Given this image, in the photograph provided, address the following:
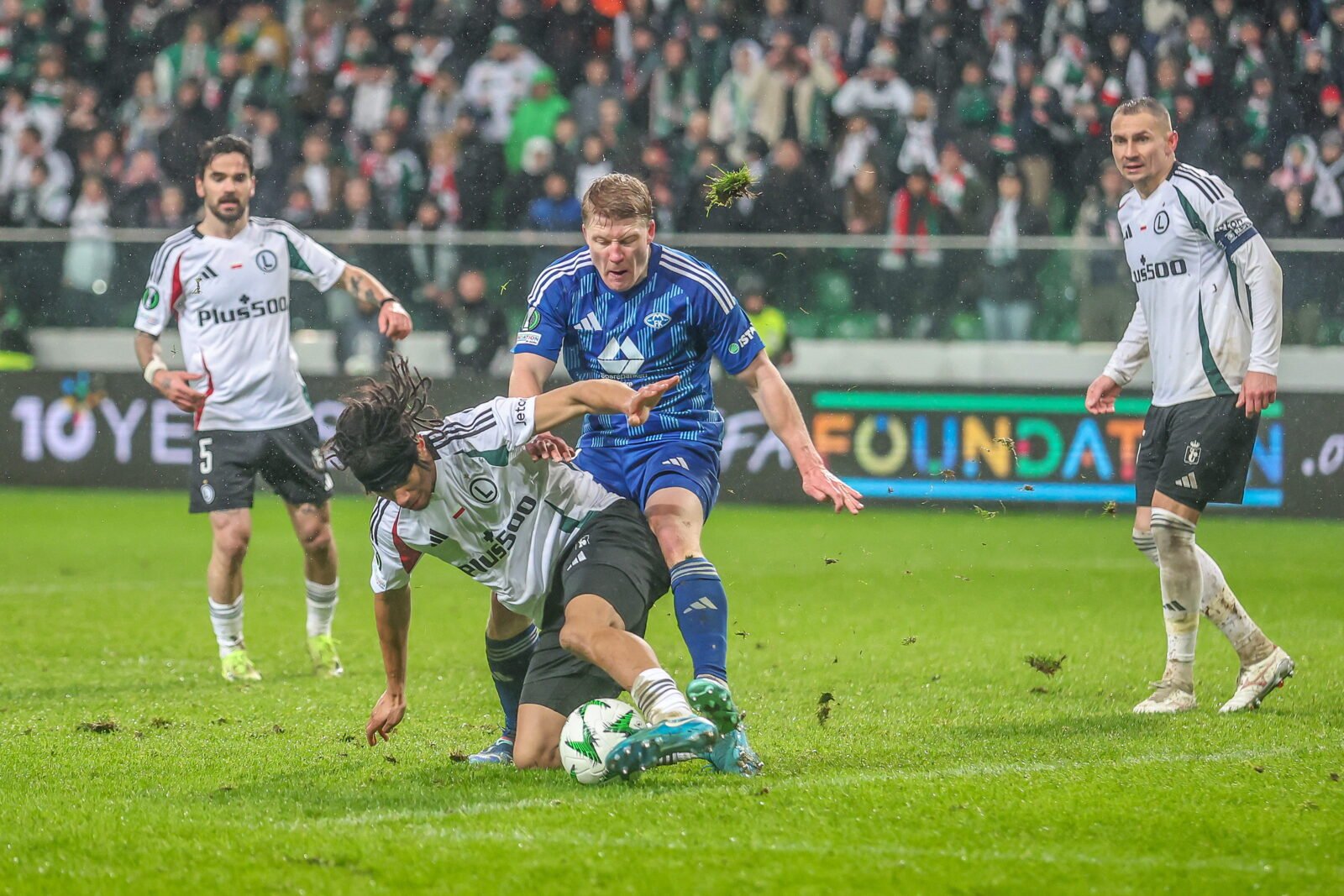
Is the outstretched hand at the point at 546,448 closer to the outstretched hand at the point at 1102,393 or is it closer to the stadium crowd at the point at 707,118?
the outstretched hand at the point at 1102,393

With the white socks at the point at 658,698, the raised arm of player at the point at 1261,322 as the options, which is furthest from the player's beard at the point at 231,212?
the raised arm of player at the point at 1261,322

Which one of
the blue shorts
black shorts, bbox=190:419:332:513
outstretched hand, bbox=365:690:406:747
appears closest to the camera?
outstretched hand, bbox=365:690:406:747

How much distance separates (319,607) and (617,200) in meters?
3.22

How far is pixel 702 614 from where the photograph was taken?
516cm

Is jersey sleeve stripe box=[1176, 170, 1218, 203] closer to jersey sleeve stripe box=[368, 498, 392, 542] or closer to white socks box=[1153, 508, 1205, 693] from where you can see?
white socks box=[1153, 508, 1205, 693]

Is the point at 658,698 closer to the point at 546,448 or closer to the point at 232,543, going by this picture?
the point at 546,448

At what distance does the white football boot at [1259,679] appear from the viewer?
6.40 m

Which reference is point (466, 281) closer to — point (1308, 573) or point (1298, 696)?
point (1308, 573)

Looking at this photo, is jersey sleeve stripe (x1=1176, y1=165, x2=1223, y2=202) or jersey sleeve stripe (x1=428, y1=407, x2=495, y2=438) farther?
jersey sleeve stripe (x1=1176, y1=165, x2=1223, y2=202)

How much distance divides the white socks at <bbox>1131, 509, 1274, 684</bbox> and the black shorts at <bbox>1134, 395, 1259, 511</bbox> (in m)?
0.12

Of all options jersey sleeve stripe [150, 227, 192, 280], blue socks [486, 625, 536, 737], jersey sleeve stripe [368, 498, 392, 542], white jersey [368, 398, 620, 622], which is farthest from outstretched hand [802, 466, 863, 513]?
jersey sleeve stripe [150, 227, 192, 280]

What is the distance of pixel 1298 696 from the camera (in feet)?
21.8

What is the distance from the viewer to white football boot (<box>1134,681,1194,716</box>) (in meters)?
6.39

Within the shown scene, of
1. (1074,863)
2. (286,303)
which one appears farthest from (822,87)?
(1074,863)
